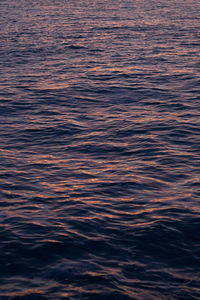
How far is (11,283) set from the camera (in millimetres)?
9992

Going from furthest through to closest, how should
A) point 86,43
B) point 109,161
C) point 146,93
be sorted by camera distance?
point 86,43
point 146,93
point 109,161

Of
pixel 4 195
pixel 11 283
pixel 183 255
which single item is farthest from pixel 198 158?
pixel 11 283

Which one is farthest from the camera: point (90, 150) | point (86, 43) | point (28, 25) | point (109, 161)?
point (28, 25)

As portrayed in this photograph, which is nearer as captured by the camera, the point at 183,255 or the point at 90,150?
the point at 183,255

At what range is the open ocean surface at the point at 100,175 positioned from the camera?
1027 cm

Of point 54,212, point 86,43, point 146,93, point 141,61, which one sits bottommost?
point 54,212

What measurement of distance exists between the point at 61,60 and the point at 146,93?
11.0 meters

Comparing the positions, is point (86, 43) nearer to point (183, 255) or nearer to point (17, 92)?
point (17, 92)

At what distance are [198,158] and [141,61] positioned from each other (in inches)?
711

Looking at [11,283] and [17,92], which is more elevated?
[17,92]

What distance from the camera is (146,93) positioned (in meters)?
25.7

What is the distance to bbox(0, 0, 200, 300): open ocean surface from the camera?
1027 centimetres

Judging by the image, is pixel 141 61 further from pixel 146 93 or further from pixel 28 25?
pixel 28 25

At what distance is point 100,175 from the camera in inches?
609
